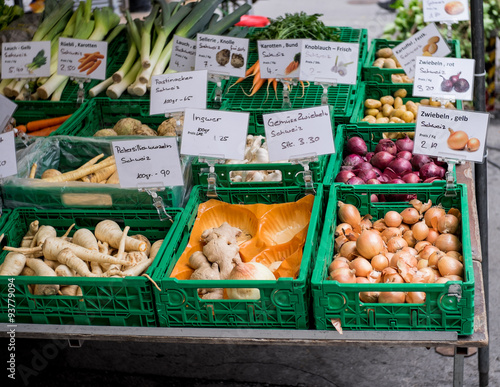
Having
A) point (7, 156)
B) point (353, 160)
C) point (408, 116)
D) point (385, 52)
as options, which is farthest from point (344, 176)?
point (385, 52)

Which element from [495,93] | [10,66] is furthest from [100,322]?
[495,93]

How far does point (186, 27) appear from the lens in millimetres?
3779

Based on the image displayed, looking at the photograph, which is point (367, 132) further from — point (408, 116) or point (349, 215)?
point (349, 215)

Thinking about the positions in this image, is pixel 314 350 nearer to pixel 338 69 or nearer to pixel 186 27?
pixel 338 69

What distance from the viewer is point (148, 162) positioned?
2.33 meters

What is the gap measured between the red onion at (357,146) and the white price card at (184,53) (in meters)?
0.99

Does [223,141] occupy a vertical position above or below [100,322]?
above

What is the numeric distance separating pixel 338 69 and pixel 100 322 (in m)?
1.61

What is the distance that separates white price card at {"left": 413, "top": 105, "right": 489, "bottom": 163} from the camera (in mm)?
2242

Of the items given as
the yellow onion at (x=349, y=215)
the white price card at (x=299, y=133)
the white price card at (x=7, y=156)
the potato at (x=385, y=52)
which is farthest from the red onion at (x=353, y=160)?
the white price card at (x=7, y=156)

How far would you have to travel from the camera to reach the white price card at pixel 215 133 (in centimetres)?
238

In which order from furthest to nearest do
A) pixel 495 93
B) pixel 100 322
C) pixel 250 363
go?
1. pixel 495 93
2. pixel 250 363
3. pixel 100 322

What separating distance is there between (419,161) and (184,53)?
139 centimetres

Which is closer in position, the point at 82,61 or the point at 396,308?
the point at 396,308
